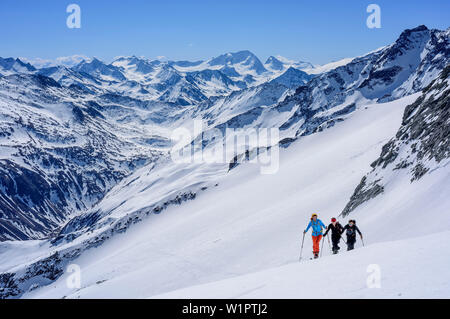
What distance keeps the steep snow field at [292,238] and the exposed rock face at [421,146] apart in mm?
1685

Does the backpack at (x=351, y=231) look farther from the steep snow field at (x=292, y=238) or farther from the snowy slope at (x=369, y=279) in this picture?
the snowy slope at (x=369, y=279)

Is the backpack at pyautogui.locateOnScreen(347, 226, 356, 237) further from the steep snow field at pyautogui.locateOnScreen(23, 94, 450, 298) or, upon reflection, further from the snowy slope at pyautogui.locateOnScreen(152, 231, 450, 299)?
the snowy slope at pyautogui.locateOnScreen(152, 231, 450, 299)

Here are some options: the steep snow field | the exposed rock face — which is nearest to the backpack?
the steep snow field

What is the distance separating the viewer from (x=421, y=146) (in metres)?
31.4

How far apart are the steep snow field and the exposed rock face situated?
1.69 metres

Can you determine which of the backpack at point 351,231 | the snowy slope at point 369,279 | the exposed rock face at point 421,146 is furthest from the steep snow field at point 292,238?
the exposed rock face at point 421,146

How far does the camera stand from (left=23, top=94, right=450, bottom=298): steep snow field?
1234 centimetres

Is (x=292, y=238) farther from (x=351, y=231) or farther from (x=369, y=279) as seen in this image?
(x=369, y=279)

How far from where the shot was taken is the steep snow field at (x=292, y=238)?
12.3 metres
